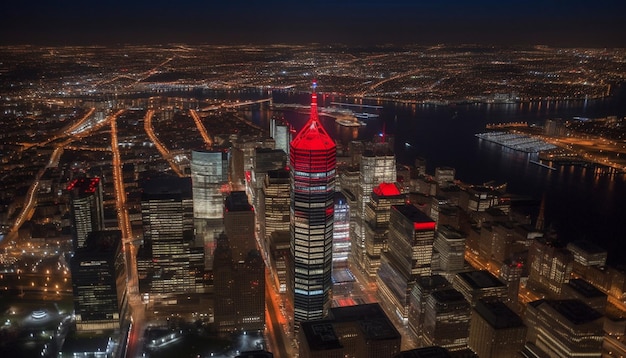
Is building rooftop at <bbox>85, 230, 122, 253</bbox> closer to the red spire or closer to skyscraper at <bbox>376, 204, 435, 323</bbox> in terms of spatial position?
the red spire

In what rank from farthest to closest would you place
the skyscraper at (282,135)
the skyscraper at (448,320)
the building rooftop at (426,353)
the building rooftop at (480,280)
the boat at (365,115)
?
the boat at (365,115) < the skyscraper at (282,135) < the building rooftop at (480,280) < the skyscraper at (448,320) < the building rooftop at (426,353)

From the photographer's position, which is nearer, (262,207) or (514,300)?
(514,300)

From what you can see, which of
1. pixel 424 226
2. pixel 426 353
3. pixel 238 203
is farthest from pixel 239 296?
pixel 424 226

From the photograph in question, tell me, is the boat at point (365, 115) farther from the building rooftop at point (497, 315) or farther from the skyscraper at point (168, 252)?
the building rooftop at point (497, 315)

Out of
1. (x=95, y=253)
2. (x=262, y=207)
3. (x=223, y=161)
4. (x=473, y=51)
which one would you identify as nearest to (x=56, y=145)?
(x=223, y=161)

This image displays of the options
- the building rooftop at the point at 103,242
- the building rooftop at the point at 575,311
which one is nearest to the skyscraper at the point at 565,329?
the building rooftop at the point at 575,311

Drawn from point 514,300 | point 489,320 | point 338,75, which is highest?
point 338,75

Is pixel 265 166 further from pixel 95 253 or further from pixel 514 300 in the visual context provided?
pixel 514 300
